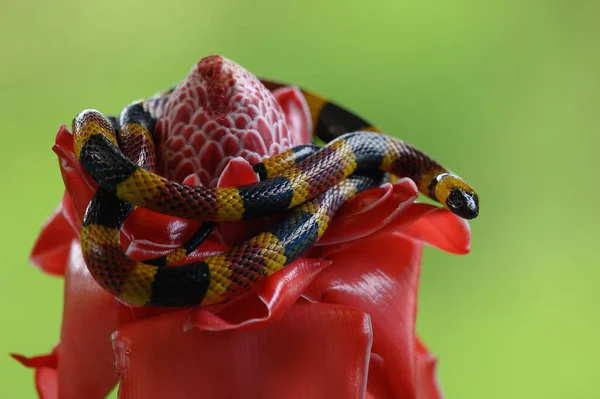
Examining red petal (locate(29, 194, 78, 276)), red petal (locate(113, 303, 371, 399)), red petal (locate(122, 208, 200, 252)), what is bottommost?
red petal (locate(29, 194, 78, 276))

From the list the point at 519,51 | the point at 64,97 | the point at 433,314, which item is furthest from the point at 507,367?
the point at 64,97

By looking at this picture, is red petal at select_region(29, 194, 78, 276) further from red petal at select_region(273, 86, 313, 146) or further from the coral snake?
red petal at select_region(273, 86, 313, 146)

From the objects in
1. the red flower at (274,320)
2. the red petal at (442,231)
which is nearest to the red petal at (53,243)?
the red flower at (274,320)

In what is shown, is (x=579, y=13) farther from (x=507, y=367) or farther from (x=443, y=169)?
(x=443, y=169)

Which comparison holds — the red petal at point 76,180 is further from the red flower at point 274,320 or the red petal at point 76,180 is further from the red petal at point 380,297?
the red petal at point 380,297

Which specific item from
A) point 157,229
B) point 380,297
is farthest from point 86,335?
point 380,297

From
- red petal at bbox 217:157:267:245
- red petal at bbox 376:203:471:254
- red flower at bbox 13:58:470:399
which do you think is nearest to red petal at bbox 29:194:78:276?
red flower at bbox 13:58:470:399

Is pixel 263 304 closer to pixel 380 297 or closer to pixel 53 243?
pixel 380 297
